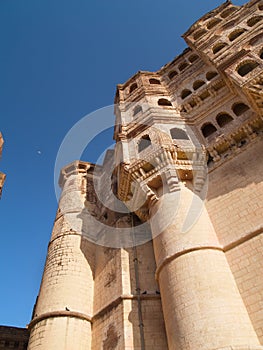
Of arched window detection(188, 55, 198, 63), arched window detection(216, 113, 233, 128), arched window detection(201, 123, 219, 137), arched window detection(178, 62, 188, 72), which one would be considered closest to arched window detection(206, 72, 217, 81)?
arched window detection(188, 55, 198, 63)

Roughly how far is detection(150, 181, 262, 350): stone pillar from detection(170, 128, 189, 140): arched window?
3.88 metres

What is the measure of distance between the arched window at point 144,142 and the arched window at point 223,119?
3272mm

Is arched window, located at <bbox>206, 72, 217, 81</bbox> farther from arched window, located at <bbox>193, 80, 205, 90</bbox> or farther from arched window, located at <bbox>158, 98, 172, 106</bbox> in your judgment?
arched window, located at <bbox>158, 98, 172, 106</bbox>

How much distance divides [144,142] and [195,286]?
300 inches

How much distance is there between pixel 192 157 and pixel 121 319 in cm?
667

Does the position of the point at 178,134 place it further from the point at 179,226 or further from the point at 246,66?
the point at 179,226

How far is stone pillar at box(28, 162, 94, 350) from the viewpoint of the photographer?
1014 cm

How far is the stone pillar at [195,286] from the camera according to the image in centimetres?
690

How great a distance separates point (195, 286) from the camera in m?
7.86

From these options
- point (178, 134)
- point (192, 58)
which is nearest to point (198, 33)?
point (192, 58)

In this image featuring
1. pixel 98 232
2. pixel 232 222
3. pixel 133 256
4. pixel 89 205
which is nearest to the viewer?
pixel 232 222

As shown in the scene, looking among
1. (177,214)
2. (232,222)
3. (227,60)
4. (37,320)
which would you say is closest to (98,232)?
A: (37,320)

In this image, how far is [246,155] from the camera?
34.8 ft

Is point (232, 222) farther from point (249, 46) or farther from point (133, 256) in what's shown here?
point (249, 46)
